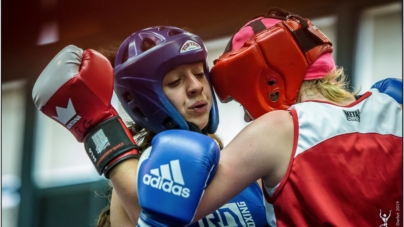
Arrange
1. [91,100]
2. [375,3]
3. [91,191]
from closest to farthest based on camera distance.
→ [91,100] < [375,3] < [91,191]

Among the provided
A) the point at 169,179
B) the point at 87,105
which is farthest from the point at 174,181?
the point at 87,105

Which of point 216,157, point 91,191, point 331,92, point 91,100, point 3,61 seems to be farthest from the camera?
point 3,61

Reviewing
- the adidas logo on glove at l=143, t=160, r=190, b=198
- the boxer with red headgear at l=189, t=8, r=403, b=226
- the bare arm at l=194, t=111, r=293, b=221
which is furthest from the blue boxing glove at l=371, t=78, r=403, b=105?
the adidas logo on glove at l=143, t=160, r=190, b=198

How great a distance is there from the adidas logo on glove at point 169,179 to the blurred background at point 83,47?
Answer: 4.61 feet

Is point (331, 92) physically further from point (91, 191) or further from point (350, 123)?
point (91, 191)

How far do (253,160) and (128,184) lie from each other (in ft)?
1.03

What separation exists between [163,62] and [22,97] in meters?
2.28

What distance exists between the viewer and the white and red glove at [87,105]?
5.08 feet

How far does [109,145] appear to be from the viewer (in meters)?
1.54

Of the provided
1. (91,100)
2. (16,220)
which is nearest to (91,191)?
(16,220)

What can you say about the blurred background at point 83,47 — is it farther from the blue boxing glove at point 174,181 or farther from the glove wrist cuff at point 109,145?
the blue boxing glove at point 174,181

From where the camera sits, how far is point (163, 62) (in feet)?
5.48

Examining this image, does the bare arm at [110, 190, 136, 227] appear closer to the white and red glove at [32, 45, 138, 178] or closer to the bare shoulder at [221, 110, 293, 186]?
the white and red glove at [32, 45, 138, 178]

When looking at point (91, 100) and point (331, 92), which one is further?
point (91, 100)
